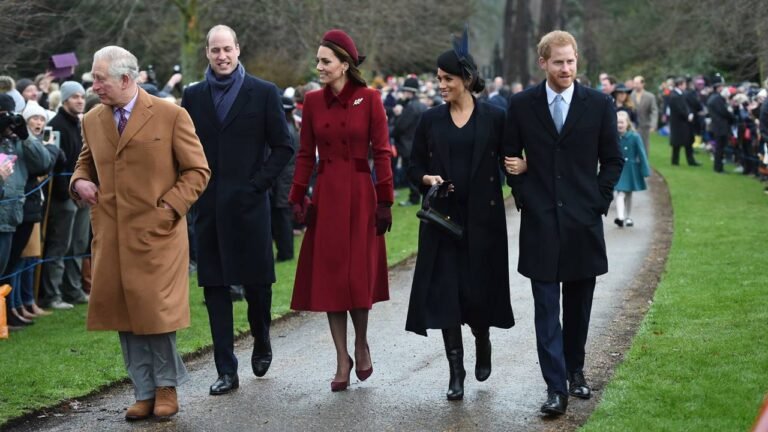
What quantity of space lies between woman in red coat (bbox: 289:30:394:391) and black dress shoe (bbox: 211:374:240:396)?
2.05 feet

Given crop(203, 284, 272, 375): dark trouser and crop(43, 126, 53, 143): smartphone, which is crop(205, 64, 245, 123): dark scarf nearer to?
crop(203, 284, 272, 375): dark trouser

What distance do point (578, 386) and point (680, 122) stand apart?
24796 millimetres

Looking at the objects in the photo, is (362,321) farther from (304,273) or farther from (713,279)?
(713,279)

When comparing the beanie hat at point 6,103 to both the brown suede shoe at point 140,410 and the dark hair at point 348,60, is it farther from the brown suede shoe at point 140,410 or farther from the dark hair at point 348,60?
the brown suede shoe at point 140,410

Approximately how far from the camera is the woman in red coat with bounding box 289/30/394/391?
8.36m

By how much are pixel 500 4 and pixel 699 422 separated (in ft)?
288

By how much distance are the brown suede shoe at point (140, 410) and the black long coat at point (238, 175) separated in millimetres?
1001

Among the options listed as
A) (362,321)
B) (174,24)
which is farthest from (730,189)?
(362,321)

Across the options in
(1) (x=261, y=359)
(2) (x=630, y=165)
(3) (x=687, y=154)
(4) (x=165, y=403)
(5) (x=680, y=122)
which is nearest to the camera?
(4) (x=165, y=403)

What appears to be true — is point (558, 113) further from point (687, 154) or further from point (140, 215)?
point (687, 154)

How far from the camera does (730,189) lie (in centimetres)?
2498

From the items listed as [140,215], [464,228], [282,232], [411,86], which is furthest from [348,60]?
[411,86]

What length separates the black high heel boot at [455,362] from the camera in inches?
317

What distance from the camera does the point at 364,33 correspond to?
3631 cm
